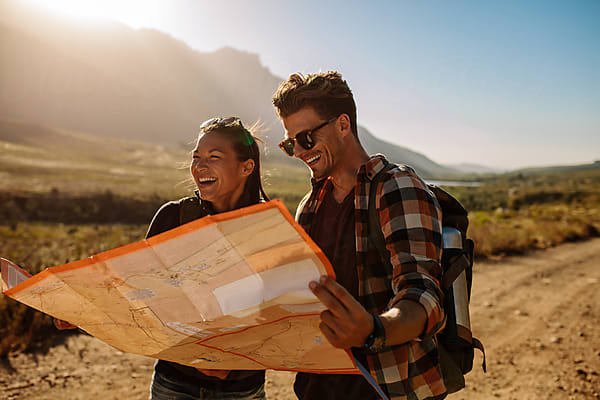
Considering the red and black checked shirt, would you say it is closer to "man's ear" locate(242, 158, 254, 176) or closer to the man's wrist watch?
the man's wrist watch

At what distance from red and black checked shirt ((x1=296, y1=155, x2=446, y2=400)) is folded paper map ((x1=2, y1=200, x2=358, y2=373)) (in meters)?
0.20

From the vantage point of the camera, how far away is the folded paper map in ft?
3.06

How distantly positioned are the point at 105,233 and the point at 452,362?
17.8 m

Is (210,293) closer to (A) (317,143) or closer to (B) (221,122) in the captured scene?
(A) (317,143)

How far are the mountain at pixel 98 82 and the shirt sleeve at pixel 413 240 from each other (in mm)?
85734

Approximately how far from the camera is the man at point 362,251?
3.18 ft

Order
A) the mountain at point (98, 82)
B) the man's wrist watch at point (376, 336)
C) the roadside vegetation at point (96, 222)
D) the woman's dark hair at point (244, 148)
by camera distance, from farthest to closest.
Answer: the mountain at point (98, 82)
the roadside vegetation at point (96, 222)
the woman's dark hair at point (244, 148)
the man's wrist watch at point (376, 336)

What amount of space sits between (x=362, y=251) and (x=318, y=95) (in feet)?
2.41

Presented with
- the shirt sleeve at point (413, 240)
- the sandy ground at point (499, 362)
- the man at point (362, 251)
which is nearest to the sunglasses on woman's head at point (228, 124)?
the man at point (362, 251)

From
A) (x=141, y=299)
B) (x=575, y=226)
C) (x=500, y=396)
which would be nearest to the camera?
(x=141, y=299)

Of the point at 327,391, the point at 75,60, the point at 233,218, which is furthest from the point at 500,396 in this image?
the point at 75,60

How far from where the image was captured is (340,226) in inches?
65.2

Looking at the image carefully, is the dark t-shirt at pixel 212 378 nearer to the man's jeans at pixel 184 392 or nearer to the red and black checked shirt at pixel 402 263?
the man's jeans at pixel 184 392

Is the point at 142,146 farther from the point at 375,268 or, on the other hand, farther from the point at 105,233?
the point at 375,268
